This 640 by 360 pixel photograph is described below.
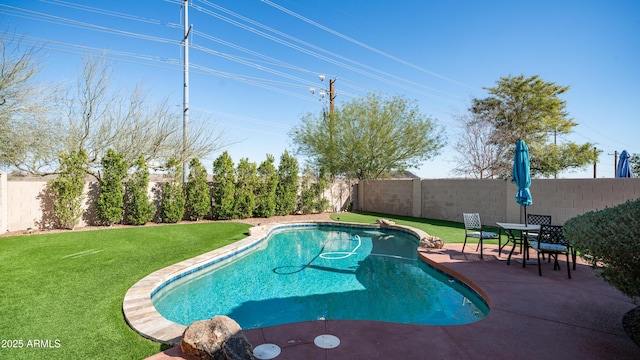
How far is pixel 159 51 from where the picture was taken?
1486 cm

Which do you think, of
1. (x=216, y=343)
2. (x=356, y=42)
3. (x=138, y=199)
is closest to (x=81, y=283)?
(x=216, y=343)

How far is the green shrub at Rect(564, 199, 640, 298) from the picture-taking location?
106 inches

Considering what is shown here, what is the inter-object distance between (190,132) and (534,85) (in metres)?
22.5

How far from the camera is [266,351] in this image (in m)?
3.02

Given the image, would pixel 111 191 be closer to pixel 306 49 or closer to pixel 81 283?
pixel 81 283

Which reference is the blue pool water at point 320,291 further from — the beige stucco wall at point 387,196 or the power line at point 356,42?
the power line at point 356,42

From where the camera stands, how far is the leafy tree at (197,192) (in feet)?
42.4

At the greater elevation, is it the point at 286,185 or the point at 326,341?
the point at 286,185

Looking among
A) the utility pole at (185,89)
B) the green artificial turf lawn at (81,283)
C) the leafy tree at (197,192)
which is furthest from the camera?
the utility pole at (185,89)

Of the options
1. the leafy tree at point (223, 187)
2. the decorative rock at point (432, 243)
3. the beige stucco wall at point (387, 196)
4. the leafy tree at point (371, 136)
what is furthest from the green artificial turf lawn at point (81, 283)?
the leafy tree at point (371, 136)

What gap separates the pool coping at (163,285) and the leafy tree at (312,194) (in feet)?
20.1

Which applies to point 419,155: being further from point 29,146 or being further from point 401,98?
point 29,146

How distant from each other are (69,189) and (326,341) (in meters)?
10.9

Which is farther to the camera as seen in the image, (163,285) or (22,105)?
(22,105)
